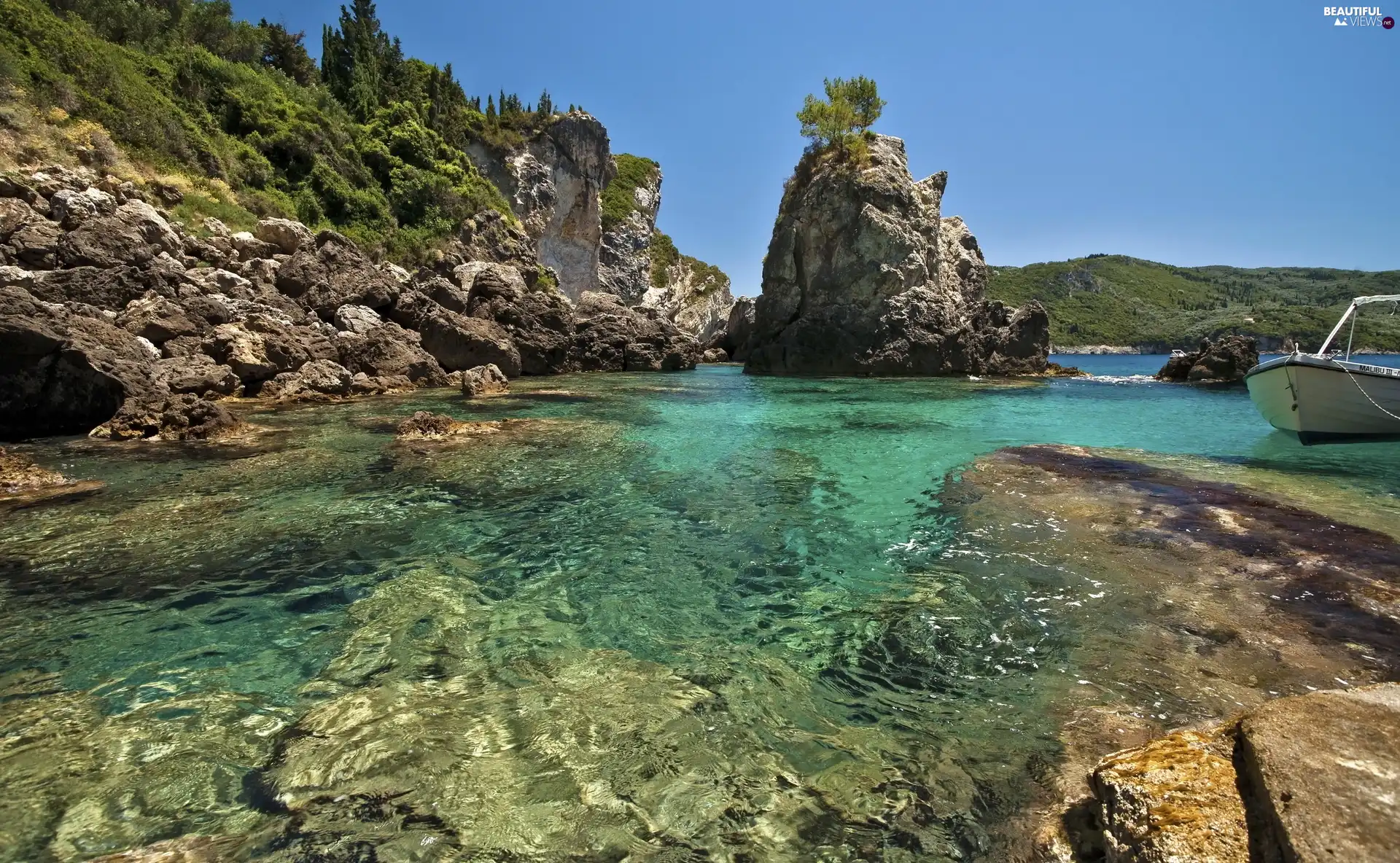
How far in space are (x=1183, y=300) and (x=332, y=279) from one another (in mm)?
178907

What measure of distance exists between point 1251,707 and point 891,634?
2.24 m

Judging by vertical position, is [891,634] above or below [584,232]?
below

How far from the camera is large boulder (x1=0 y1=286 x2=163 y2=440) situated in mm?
11898

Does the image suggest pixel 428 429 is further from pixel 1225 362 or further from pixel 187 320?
pixel 1225 362

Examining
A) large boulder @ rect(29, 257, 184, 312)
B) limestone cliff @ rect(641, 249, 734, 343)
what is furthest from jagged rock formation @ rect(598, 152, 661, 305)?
large boulder @ rect(29, 257, 184, 312)

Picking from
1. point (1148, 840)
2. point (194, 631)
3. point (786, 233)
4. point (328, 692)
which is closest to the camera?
point (1148, 840)

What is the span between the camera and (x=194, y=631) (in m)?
4.95

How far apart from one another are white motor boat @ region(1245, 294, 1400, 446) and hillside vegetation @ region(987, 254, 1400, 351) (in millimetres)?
90203

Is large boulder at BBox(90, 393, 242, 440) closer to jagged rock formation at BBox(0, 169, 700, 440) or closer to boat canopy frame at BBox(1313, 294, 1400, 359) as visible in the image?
jagged rock formation at BBox(0, 169, 700, 440)

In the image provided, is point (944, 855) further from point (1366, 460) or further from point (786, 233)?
point (786, 233)

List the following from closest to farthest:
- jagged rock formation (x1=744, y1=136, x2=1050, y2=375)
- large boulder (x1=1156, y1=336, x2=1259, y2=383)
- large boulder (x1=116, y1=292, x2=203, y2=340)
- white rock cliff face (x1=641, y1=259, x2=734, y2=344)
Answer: large boulder (x1=116, y1=292, x2=203, y2=340) < large boulder (x1=1156, y1=336, x2=1259, y2=383) < jagged rock formation (x1=744, y1=136, x2=1050, y2=375) < white rock cliff face (x1=641, y1=259, x2=734, y2=344)

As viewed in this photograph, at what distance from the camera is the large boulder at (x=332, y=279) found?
23.2 metres

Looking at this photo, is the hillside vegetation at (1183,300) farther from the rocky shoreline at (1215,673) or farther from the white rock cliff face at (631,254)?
the rocky shoreline at (1215,673)

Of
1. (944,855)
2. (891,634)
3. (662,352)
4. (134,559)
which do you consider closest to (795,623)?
(891,634)
